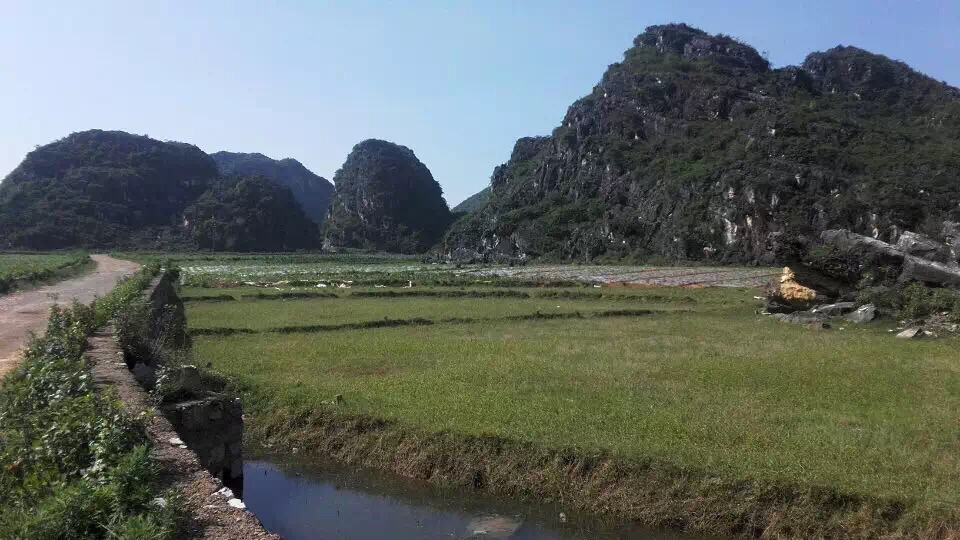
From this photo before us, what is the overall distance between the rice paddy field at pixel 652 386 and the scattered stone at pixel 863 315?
2.23 ft

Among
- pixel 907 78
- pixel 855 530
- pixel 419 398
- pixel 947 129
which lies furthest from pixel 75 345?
pixel 907 78

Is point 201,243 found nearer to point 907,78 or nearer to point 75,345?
point 75,345

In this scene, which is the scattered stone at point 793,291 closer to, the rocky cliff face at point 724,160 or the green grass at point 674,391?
the green grass at point 674,391

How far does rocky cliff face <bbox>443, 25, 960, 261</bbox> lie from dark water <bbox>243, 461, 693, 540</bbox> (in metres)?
55.7

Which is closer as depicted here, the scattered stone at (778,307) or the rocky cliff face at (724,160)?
the scattered stone at (778,307)

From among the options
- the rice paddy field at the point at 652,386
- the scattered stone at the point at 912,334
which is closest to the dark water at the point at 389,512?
the rice paddy field at the point at 652,386

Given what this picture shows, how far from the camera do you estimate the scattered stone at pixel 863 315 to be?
21.0m

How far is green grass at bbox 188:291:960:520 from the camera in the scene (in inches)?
336

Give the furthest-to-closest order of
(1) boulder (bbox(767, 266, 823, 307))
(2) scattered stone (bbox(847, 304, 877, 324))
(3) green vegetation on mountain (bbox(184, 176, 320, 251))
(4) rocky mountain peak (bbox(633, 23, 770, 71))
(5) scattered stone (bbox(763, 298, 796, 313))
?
(4) rocky mountain peak (bbox(633, 23, 770, 71)) < (3) green vegetation on mountain (bbox(184, 176, 320, 251)) < (1) boulder (bbox(767, 266, 823, 307)) < (5) scattered stone (bbox(763, 298, 796, 313)) < (2) scattered stone (bbox(847, 304, 877, 324))

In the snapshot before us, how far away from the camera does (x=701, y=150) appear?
10244 centimetres

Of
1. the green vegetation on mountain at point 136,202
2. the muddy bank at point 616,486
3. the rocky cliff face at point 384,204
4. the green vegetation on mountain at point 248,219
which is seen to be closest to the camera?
the muddy bank at point 616,486

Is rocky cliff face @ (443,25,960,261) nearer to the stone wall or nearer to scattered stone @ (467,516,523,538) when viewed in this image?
scattered stone @ (467,516,523,538)

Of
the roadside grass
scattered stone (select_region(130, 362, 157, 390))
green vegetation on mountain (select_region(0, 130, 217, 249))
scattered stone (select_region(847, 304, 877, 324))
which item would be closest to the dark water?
scattered stone (select_region(130, 362, 157, 390))

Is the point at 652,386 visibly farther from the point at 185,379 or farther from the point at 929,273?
the point at 929,273
